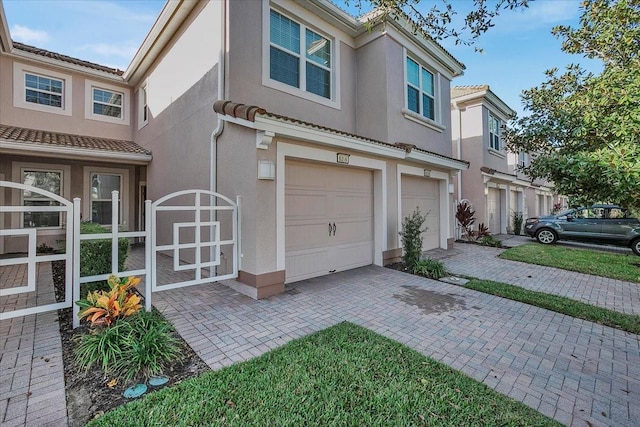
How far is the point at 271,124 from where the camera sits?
5480 millimetres

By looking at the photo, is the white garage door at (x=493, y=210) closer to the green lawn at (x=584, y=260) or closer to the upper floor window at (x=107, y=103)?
the green lawn at (x=584, y=260)

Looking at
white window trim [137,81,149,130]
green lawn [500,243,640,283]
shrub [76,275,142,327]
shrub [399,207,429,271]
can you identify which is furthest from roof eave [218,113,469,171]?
white window trim [137,81,149,130]

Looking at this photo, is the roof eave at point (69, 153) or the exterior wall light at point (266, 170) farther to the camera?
the roof eave at point (69, 153)

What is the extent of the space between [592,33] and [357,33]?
19.0 feet

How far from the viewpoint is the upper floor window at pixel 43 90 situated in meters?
9.98

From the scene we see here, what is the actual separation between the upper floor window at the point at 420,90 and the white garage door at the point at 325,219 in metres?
3.72

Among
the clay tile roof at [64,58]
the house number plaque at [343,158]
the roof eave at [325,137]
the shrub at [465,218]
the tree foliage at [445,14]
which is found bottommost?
the shrub at [465,218]

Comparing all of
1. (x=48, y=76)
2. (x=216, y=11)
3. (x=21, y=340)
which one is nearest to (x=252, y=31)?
(x=216, y=11)

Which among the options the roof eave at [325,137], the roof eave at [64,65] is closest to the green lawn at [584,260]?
→ the roof eave at [325,137]

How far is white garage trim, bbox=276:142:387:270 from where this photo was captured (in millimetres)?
6059

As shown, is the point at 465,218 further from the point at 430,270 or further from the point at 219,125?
the point at 219,125

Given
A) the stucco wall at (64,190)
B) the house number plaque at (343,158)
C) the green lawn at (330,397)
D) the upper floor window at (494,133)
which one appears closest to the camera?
the green lawn at (330,397)

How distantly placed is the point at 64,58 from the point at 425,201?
546 inches

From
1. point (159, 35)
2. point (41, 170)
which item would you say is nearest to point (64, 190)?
point (41, 170)
